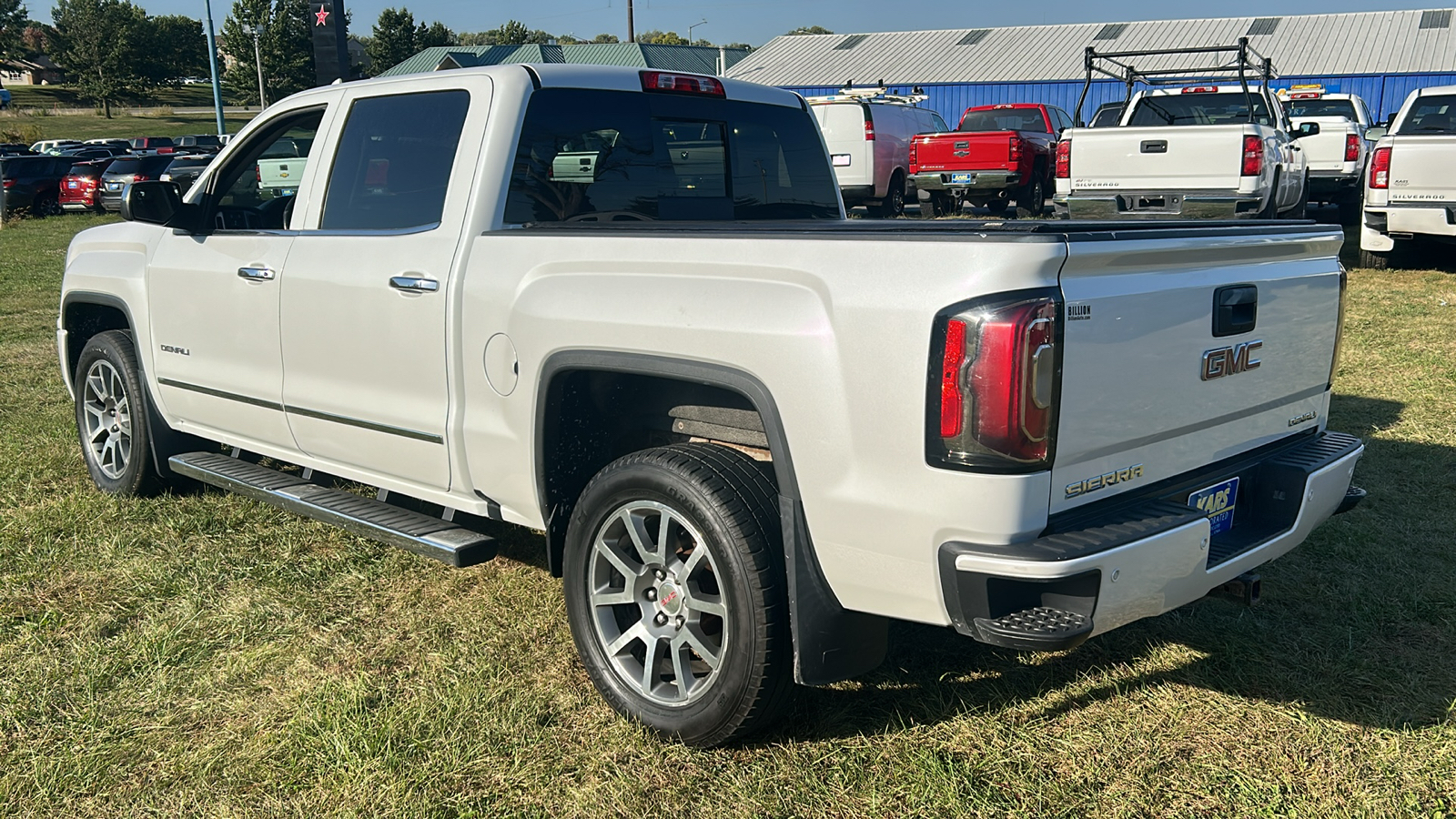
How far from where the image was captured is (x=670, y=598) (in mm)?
3242

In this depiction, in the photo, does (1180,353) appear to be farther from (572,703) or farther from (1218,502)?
(572,703)

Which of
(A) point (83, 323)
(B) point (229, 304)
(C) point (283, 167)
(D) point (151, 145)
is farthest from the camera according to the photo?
(D) point (151, 145)

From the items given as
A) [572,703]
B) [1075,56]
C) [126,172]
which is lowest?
[572,703]

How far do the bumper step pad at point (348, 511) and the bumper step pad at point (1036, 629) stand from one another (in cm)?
175

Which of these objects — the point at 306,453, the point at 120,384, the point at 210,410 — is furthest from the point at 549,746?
the point at 120,384

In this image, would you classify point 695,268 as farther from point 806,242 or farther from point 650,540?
point 650,540

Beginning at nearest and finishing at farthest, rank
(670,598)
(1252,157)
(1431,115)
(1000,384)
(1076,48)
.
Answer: (1000,384) < (670,598) < (1252,157) < (1431,115) < (1076,48)

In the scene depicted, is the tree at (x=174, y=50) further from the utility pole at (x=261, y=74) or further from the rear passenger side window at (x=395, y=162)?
the rear passenger side window at (x=395, y=162)

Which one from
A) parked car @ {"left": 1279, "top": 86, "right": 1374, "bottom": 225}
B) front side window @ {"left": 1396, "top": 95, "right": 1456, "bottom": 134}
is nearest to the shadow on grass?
front side window @ {"left": 1396, "top": 95, "right": 1456, "bottom": 134}

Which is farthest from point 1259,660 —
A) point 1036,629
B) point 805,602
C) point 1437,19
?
point 1437,19

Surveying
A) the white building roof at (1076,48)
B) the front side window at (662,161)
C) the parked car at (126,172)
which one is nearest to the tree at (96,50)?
the white building roof at (1076,48)

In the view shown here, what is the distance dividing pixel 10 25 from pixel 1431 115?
4244 inches

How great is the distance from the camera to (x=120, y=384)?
5453 millimetres

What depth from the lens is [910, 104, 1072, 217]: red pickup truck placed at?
17406 mm
